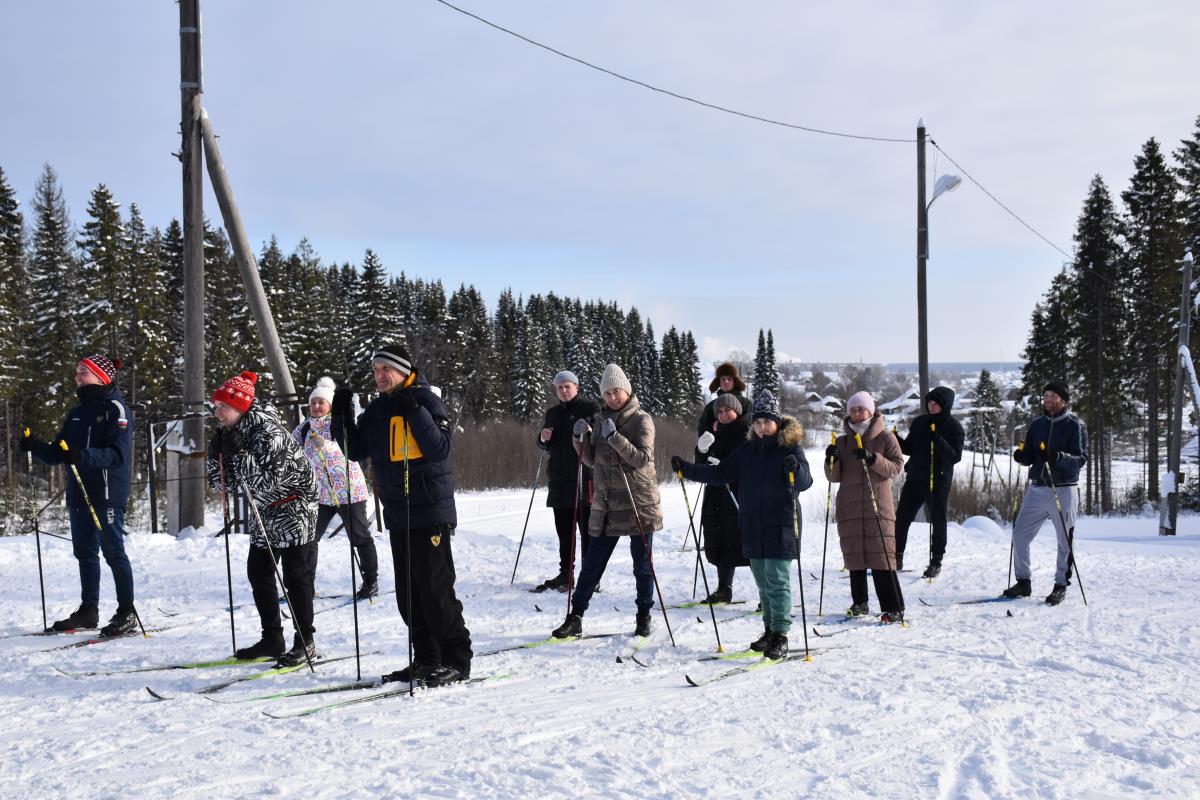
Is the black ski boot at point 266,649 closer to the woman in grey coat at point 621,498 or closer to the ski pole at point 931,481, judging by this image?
the woman in grey coat at point 621,498

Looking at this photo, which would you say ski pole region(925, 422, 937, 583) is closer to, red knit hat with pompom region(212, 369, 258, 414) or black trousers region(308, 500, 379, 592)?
black trousers region(308, 500, 379, 592)

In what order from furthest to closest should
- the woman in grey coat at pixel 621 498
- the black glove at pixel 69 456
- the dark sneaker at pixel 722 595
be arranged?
1. the dark sneaker at pixel 722 595
2. the woman in grey coat at pixel 621 498
3. the black glove at pixel 69 456

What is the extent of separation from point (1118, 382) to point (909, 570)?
83.9 ft

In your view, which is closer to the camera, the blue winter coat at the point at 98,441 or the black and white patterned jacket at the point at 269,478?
the black and white patterned jacket at the point at 269,478

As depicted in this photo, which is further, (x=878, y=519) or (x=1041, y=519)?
(x=1041, y=519)

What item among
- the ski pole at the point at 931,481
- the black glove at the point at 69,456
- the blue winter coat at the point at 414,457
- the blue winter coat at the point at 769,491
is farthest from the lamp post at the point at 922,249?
the black glove at the point at 69,456

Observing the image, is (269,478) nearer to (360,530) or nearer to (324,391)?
(324,391)

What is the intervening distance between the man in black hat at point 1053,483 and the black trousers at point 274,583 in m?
5.81

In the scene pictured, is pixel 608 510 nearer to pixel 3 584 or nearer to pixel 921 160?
pixel 3 584

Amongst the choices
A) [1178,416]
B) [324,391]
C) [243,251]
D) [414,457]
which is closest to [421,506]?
[414,457]

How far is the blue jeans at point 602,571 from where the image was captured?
5629 mm

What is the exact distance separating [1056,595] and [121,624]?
739 centimetres

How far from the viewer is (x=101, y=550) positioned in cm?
593

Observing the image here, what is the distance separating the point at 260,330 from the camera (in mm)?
9547
